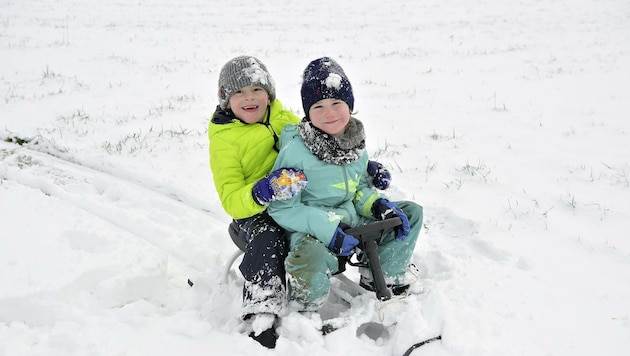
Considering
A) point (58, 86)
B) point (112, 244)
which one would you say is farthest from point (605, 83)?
point (58, 86)

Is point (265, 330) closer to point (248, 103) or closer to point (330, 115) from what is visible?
point (330, 115)

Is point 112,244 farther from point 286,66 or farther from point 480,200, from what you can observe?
point 286,66

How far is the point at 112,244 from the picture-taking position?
12.9 ft

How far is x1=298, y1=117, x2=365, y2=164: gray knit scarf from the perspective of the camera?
10.4 ft

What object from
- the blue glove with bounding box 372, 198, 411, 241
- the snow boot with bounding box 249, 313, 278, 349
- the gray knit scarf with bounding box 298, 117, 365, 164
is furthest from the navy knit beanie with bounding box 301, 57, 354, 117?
the snow boot with bounding box 249, 313, 278, 349

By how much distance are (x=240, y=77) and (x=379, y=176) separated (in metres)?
1.23

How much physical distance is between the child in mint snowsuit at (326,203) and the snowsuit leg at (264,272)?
0.10m

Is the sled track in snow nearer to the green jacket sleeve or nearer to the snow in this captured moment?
the snow

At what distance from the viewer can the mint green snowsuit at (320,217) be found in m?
2.97

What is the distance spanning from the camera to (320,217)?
2.99 meters

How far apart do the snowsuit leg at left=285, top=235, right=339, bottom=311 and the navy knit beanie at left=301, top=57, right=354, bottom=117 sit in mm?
929

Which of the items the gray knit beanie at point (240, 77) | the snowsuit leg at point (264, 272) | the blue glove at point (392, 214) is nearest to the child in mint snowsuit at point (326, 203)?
the blue glove at point (392, 214)

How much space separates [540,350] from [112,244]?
10.6 ft

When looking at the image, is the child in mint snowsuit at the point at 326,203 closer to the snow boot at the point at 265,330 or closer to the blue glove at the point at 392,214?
the blue glove at the point at 392,214
